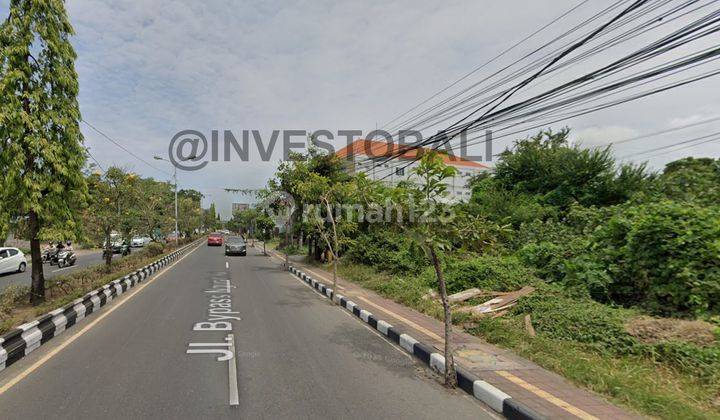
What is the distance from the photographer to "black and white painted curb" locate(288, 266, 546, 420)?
14.3ft

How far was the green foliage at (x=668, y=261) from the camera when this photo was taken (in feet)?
23.2

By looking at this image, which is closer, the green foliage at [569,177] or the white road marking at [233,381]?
the white road marking at [233,381]

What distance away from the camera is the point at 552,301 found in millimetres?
7945

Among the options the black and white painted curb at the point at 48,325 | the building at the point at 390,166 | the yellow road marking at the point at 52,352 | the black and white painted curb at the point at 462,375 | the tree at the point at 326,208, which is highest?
the building at the point at 390,166

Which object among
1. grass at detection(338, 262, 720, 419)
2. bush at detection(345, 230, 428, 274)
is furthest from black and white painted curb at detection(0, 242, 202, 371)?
bush at detection(345, 230, 428, 274)

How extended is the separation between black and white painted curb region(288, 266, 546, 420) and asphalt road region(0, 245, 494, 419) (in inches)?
5.5

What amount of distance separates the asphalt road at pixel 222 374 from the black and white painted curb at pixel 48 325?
0.15 metres

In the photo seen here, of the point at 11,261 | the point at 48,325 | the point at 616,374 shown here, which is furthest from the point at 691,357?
the point at 11,261

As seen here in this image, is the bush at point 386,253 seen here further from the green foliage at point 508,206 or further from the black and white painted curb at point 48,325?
the black and white painted curb at point 48,325

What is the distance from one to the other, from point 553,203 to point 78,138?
1891cm

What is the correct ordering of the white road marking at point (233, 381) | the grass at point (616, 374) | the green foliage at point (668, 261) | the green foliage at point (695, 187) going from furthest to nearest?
the green foliage at point (695, 187), the green foliage at point (668, 261), the white road marking at point (233, 381), the grass at point (616, 374)

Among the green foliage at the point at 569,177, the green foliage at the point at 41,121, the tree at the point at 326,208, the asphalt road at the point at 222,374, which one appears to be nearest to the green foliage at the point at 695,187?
the green foliage at the point at 569,177

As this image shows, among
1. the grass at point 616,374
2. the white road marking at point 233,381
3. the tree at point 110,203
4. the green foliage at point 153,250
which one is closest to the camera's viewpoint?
the grass at point 616,374

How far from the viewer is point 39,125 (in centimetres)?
960
